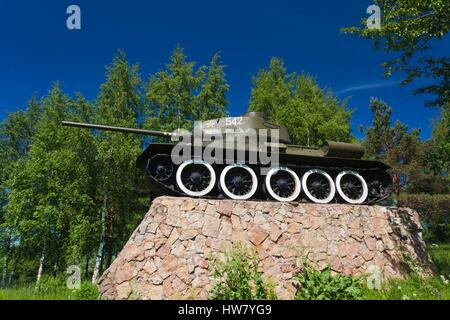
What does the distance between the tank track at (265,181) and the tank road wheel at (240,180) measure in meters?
0.21

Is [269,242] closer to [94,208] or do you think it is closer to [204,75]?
[94,208]

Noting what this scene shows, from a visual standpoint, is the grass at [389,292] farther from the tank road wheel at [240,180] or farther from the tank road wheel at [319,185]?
the tank road wheel at [240,180]

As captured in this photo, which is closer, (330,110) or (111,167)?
(111,167)

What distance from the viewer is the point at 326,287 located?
702cm

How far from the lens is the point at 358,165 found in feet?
36.2

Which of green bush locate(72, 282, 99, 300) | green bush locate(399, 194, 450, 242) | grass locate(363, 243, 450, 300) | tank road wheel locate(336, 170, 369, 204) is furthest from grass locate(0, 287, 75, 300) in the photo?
green bush locate(399, 194, 450, 242)

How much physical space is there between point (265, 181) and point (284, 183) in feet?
2.19

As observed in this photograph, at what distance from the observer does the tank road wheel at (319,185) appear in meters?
10.5

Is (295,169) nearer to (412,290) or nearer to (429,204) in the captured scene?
(412,290)

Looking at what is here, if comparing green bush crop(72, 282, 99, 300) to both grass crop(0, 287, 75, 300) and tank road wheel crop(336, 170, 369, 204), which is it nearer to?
grass crop(0, 287, 75, 300)

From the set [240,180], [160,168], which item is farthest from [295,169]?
[160,168]
